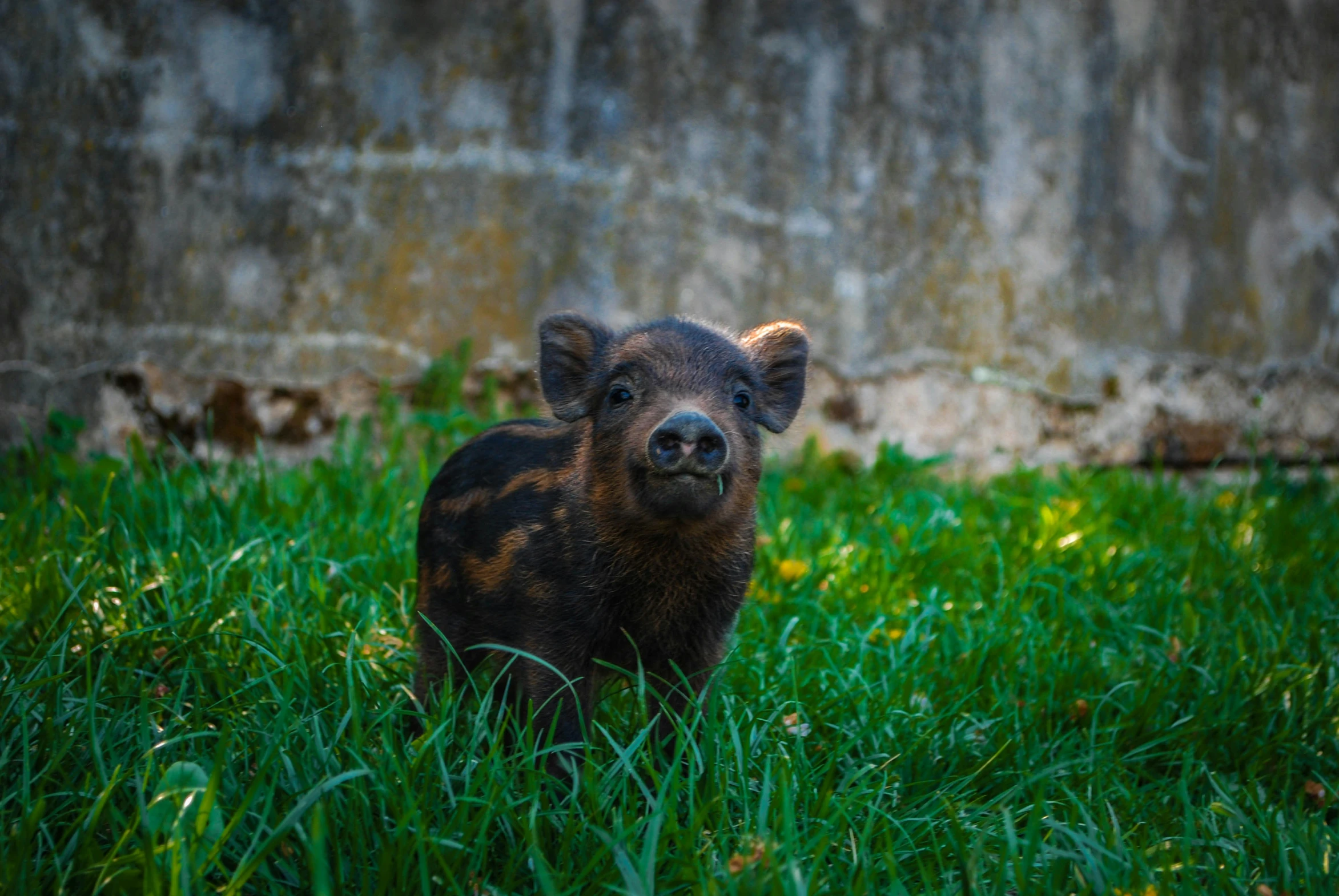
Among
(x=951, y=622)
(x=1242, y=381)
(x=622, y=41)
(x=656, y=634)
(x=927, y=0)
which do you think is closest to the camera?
(x=656, y=634)

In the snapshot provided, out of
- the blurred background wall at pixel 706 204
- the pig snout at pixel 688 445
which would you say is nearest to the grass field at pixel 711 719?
the pig snout at pixel 688 445

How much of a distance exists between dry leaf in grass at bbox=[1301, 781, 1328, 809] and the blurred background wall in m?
2.87

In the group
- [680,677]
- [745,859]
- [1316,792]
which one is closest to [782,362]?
[680,677]

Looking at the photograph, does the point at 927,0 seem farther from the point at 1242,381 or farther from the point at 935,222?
the point at 1242,381

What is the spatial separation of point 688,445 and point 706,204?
3081 mm

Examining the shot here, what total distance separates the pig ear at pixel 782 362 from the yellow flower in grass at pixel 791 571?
875 mm

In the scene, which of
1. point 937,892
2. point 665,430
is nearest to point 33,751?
point 665,430

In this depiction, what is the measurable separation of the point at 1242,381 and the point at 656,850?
5.32 meters

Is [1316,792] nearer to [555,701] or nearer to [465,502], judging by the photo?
[555,701]

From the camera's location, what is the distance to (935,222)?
4996 millimetres

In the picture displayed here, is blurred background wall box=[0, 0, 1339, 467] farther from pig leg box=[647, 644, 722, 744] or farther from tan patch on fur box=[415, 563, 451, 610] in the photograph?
pig leg box=[647, 644, 722, 744]

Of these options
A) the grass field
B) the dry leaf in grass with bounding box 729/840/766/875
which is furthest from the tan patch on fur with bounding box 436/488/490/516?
the dry leaf in grass with bounding box 729/840/766/875

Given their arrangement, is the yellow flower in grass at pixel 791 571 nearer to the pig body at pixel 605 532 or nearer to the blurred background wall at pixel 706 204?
the pig body at pixel 605 532

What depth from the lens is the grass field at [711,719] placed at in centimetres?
159
